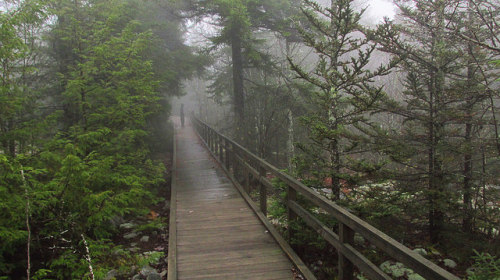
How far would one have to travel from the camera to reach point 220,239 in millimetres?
5539

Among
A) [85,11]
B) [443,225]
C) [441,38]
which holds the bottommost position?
[443,225]

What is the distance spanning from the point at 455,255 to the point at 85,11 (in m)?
9.16

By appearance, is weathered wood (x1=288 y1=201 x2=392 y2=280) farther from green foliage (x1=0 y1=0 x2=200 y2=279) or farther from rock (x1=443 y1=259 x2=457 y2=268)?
rock (x1=443 y1=259 x2=457 y2=268)

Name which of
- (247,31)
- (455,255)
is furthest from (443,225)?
(247,31)

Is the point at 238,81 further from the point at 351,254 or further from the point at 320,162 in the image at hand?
the point at 351,254

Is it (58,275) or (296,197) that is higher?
(296,197)

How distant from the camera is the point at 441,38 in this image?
647 centimetres

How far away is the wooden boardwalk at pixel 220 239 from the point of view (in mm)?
4395

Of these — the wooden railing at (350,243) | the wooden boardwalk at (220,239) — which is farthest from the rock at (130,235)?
the wooden railing at (350,243)

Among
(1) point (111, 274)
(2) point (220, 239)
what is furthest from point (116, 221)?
(2) point (220, 239)

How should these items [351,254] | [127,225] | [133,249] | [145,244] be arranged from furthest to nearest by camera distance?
[127,225]
[145,244]
[133,249]
[351,254]

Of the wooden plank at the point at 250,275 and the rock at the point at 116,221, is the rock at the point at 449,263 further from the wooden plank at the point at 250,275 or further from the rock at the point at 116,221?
the rock at the point at 116,221

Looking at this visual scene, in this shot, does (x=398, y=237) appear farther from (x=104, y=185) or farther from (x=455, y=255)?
(x=104, y=185)

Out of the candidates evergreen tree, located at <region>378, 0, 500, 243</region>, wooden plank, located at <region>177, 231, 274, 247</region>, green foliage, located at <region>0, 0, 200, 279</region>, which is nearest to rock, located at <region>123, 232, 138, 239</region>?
green foliage, located at <region>0, 0, 200, 279</region>
